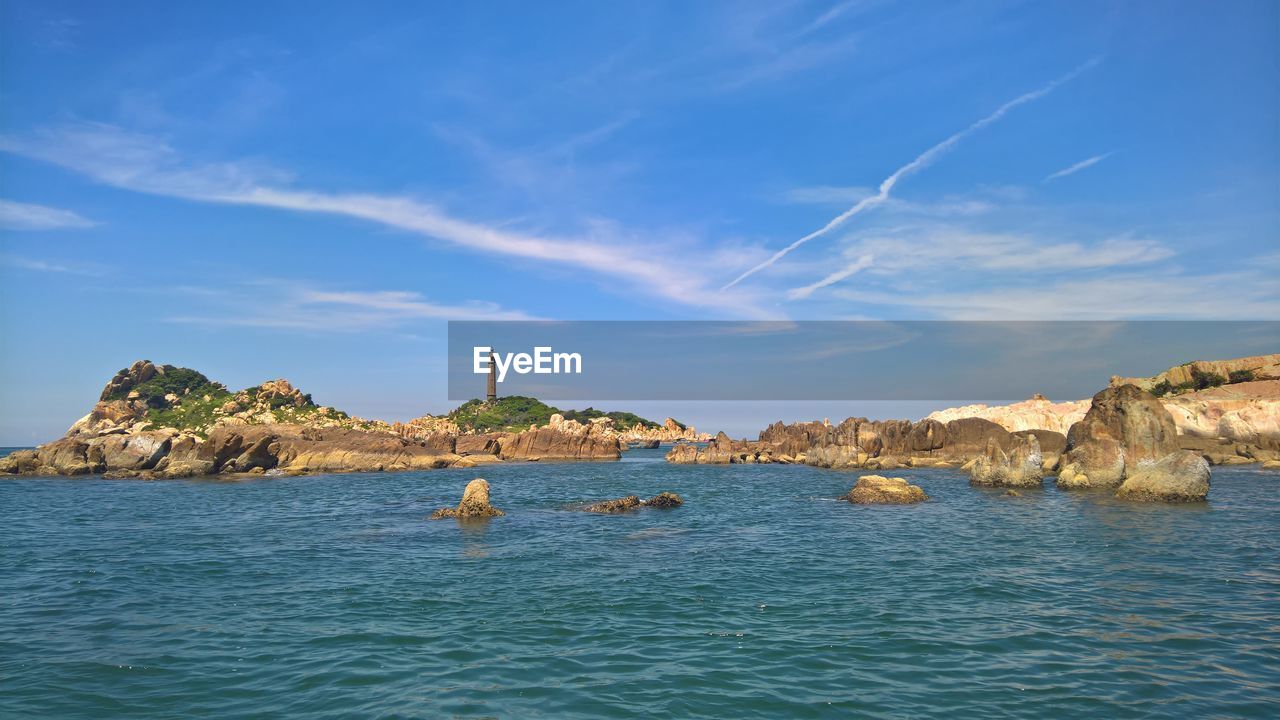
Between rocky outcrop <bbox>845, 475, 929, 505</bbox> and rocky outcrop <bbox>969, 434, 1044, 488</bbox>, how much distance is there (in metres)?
12.6

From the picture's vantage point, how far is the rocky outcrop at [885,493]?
44125mm

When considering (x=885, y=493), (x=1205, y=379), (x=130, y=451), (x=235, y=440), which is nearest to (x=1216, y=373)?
(x=1205, y=379)

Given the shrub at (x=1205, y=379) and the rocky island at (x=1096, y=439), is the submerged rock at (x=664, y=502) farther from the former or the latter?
the shrub at (x=1205, y=379)

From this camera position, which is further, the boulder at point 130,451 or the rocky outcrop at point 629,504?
the boulder at point 130,451

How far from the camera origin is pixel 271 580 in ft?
75.2

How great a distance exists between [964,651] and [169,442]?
97482mm

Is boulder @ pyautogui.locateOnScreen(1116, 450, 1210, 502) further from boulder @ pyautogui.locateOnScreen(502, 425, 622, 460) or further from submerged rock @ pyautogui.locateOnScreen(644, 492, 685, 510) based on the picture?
boulder @ pyautogui.locateOnScreen(502, 425, 622, 460)

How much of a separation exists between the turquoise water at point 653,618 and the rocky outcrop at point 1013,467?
1671cm

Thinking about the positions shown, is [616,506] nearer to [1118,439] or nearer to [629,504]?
[629,504]

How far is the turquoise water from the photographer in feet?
41.5

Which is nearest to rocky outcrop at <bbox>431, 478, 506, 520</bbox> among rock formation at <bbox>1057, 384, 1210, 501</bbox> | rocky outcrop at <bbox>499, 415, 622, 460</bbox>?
rock formation at <bbox>1057, 384, 1210, 501</bbox>

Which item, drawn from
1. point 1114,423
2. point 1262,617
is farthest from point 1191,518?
point 1262,617

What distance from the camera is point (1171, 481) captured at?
4222 cm

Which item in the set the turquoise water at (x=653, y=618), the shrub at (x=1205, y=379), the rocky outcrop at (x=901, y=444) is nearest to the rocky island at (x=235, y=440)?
the rocky outcrop at (x=901, y=444)
